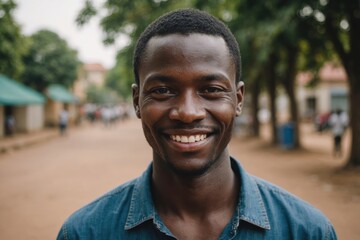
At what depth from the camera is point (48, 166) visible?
40.3ft

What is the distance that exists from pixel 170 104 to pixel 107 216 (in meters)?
0.64

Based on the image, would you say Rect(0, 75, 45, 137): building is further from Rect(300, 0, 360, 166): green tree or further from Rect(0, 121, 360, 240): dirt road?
Rect(300, 0, 360, 166): green tree

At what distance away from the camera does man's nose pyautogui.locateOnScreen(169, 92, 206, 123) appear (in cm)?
166

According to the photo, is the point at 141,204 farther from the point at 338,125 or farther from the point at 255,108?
the point at 255,108

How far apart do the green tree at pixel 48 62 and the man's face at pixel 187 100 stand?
88.9ft

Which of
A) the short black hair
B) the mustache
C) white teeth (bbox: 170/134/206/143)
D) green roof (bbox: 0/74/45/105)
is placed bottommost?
white teeth (bbox: 170/134/206/143)

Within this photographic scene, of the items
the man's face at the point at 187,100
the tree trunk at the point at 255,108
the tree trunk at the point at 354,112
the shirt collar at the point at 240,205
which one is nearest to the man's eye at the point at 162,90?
the man's face at the point at 187,100

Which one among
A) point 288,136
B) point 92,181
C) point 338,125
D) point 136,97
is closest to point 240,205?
point 136,97

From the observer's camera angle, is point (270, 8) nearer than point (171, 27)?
No

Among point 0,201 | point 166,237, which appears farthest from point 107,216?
point 0,201

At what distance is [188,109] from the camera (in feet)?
5.44

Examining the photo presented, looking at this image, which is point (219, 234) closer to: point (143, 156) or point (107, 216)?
point (107, 216)

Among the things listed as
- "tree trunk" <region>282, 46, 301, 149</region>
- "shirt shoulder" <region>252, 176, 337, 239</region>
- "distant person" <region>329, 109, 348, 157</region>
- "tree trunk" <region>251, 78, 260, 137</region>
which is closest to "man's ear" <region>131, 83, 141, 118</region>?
"shirt shoulder" <region>252, 176, 337, 239</region>

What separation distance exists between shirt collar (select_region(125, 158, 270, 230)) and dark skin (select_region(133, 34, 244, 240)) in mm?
82
